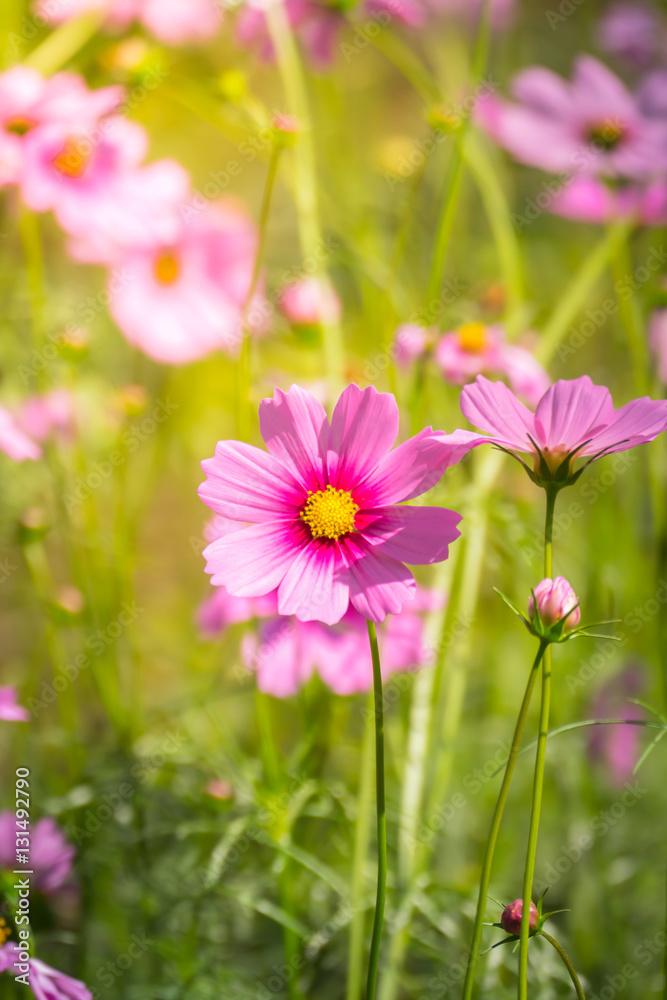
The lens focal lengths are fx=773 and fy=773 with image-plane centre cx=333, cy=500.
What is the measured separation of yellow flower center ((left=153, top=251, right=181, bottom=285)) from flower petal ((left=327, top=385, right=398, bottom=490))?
48cm

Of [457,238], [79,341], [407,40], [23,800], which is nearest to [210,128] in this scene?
[407,40]

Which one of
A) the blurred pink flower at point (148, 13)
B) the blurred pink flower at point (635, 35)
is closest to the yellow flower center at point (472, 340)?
the blurred pink flower at point (148, 13)

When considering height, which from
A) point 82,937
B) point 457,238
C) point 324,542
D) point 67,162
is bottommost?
point 82,937

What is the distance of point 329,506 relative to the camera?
310 millimetres

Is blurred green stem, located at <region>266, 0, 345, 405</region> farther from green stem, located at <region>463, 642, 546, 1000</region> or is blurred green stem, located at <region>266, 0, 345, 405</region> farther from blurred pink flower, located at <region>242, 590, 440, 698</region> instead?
green stem, located at <region>463, 642, 546, 1000</region>

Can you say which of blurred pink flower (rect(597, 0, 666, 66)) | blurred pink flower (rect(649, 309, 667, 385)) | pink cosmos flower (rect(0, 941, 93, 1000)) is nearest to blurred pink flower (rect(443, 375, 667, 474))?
pink cosmos flower (rect(0, 941, 93, 1000))

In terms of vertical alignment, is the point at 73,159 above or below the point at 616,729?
above

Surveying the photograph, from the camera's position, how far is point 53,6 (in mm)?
620

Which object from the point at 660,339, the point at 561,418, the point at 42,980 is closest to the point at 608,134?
the point at 660,339

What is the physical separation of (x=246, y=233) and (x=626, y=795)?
641mm

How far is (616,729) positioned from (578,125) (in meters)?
0.59

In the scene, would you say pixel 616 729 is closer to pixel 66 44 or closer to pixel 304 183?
pixel 304 183

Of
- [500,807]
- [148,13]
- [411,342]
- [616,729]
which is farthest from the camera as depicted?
[616,729]

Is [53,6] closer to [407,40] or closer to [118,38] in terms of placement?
[118,38]
